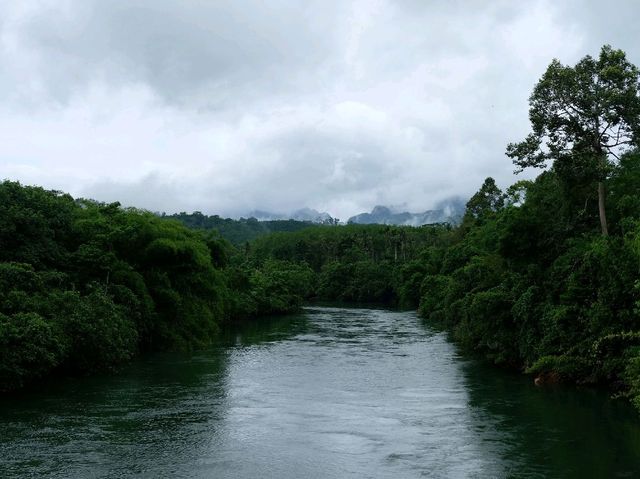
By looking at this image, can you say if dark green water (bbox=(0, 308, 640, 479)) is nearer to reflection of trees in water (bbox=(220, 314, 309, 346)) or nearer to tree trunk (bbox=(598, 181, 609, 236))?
tree trunk (bbox=(598, 181, 609, 236))

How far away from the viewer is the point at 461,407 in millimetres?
28438

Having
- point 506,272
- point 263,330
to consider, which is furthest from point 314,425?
point 263,330

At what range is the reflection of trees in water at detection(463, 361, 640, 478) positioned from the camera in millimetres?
20188

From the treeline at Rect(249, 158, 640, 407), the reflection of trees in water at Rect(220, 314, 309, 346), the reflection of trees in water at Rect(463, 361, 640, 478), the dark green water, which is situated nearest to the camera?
the dark green water

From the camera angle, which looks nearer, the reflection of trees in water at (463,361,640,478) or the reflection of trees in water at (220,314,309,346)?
the reflection of trees in water at (463,361,640,478)

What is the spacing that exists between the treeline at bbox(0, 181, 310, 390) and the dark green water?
6.31ft

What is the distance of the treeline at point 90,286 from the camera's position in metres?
30.4

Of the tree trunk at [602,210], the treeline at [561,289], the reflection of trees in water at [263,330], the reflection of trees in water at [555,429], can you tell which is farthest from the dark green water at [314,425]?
the reflection of trees in water at [263,330]

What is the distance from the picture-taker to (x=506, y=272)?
4266cm

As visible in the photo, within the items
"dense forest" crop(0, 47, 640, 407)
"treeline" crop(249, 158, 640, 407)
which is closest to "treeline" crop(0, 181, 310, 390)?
"dense forest" crop(0, 47, 640, 407)

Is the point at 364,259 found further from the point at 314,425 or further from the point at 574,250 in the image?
the point at 314,425

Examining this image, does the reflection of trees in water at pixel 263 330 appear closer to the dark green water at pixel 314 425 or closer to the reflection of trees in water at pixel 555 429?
the dark green water at pixel 314 425

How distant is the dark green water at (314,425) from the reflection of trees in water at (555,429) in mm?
62

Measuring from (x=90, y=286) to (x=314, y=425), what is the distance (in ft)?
62.6
